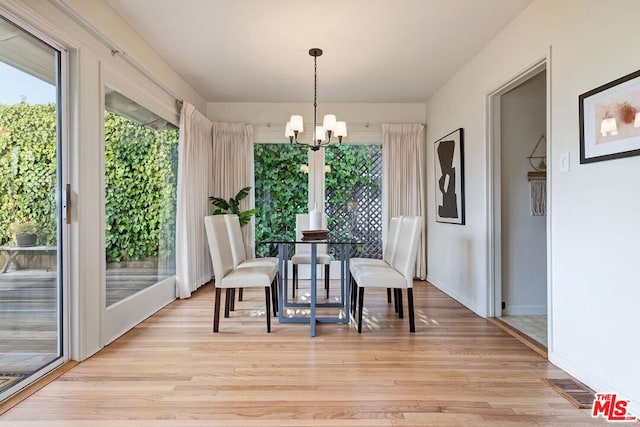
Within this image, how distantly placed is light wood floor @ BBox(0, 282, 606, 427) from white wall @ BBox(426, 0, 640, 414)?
0.31 metres

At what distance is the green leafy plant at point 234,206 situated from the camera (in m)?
4.94

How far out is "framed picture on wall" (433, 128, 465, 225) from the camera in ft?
12.9

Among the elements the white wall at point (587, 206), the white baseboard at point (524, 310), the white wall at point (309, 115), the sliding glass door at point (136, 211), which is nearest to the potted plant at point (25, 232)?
the sliding glass door at point (136, 211)

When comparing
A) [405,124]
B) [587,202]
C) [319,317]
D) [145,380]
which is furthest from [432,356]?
[405,124]

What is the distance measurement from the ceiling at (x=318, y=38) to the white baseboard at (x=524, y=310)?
2.53 metres

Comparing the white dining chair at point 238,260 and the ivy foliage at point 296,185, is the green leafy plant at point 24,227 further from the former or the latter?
the ivy foliage at point 296,185

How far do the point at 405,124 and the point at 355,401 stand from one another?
13.6 ft

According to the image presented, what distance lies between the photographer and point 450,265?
168 inches

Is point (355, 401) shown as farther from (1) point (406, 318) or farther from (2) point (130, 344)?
(2) point (130, 344)

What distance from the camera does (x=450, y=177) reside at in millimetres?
4234

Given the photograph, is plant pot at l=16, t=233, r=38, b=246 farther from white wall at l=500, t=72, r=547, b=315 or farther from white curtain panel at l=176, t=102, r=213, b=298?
white wall at l=500, t=72, r=547, b=315

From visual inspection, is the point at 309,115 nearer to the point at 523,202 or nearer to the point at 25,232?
the point at 523,202

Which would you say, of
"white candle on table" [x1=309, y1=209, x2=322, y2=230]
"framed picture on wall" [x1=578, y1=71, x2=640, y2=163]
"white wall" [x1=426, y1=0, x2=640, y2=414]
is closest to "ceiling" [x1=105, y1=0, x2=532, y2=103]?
"white wall" [x1=426, y1=0, x2=640, y2=414]

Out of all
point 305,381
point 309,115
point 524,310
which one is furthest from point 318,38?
point 524,310
